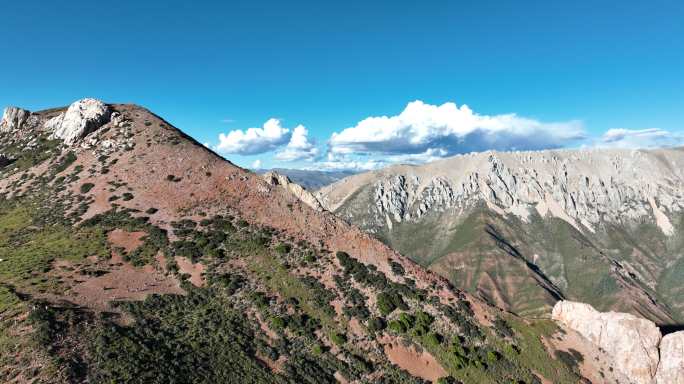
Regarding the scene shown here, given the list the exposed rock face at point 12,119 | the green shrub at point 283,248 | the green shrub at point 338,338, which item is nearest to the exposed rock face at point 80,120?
the exposed rock face at point 12,119

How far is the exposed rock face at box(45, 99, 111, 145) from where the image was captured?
12231 centimetres

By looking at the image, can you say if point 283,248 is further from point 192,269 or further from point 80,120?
point 80,120

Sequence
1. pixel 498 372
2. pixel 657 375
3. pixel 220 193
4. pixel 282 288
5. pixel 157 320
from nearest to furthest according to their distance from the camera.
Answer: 1. pixel 157 320
2. pixel 498 372
3. pixel 657 375
4. pixel 282 288
5. pixel 220 193

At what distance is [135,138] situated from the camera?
118312 millimetres

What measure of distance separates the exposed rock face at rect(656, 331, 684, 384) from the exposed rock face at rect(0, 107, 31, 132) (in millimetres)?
190186

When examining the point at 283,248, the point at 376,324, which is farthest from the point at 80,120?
the point at 376,324

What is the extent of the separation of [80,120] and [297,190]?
258ft

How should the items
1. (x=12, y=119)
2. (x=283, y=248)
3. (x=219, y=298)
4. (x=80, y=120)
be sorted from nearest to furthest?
(x=219, y=298) < (x=283, y=248) < (x=80, y=120) < (x=12, y=119)

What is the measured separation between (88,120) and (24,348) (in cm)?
10201

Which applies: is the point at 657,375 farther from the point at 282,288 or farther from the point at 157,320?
the point at 157,320

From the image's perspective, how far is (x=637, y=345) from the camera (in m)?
67.3

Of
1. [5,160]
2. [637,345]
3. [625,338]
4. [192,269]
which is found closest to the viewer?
[637,345]

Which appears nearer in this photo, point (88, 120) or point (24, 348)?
point (24, 348)

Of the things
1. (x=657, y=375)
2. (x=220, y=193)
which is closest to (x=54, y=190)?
(x=220, y=193)
